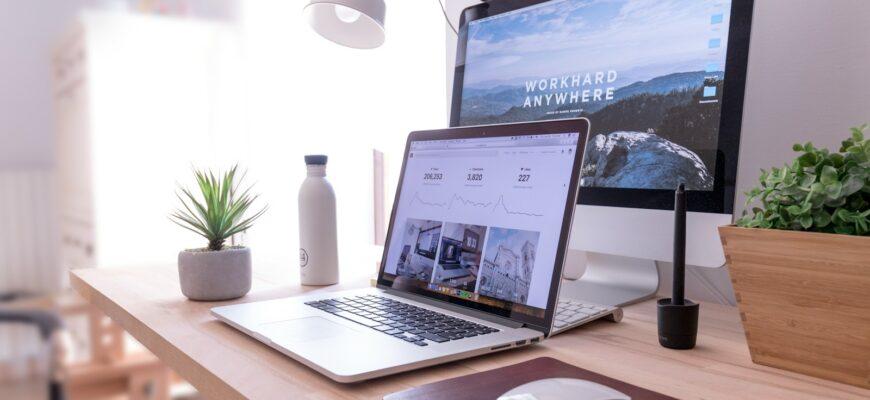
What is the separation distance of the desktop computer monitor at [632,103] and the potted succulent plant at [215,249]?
0.42 metres

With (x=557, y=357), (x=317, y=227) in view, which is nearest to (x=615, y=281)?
(x=557, y=357)

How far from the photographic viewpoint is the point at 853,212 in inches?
19.2

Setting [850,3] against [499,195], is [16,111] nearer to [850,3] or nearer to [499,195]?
[499,195]

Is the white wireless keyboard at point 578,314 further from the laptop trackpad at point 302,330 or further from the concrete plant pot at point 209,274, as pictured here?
the concrete plant pot at point 209,274

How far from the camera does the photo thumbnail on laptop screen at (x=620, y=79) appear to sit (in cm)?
72

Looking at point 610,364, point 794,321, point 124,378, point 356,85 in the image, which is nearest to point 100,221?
point 124,378

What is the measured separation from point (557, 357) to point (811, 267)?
0.76 ft

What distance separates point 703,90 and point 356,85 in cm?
138

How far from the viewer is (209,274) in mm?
869

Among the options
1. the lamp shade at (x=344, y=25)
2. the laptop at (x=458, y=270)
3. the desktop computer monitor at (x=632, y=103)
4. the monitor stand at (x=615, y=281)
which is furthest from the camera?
the lamp shade at (x=344, y=25)

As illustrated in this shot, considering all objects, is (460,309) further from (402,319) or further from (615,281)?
(615,281)

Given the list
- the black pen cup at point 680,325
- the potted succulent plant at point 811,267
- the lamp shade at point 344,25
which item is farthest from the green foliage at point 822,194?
the lamp shade at point 344,25

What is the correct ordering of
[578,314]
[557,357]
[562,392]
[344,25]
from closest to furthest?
[562,392]
[557,357]
[578,314]
[344,25]

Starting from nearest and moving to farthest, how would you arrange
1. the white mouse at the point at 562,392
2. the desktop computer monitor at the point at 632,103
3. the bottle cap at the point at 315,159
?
1. the white mouse at the point at 562,392
2. the desktop computer monitor at the point at 632,103
3. the bottle cap at the point at 315,159
